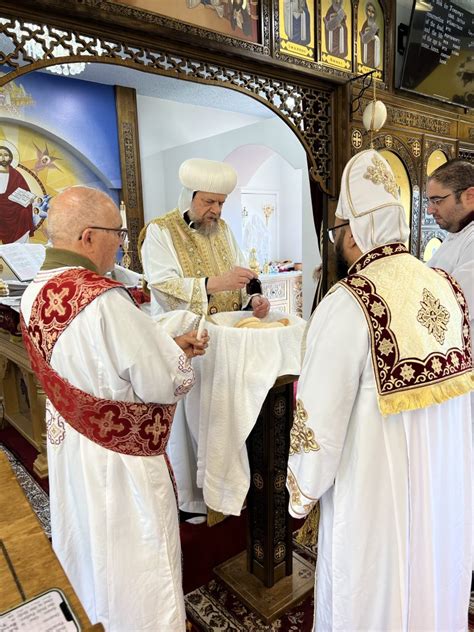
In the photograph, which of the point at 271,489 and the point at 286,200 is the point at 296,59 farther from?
the point at 286,200

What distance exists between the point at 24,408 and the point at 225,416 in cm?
311

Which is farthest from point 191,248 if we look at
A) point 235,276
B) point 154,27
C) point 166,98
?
point 166,98

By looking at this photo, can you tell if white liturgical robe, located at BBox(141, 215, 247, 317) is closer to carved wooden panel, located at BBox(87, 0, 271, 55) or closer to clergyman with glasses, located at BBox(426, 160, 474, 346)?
carved wooden panel, located at BBox(87, 0, 271, 55)

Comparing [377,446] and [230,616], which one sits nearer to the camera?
[377,446]

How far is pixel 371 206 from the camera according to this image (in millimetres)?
1386

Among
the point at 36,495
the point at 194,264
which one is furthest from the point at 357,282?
the point at 36,495

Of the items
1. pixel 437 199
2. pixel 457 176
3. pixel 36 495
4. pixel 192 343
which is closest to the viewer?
pixel 192 343

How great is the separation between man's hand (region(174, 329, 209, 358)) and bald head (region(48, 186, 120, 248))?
0.53 meters

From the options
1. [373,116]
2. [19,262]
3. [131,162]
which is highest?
[131,162]

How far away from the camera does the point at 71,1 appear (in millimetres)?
2250

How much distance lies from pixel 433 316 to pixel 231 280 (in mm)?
1103

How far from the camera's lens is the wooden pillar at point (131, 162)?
22.7 feet

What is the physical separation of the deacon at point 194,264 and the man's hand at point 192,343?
549 millimetres

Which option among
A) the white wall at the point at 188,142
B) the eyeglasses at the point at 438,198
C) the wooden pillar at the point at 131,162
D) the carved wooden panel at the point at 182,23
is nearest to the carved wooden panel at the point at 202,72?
the carved wooden panel at the point at 182,23
